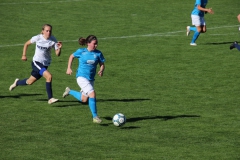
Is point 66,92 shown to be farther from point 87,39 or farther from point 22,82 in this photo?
point 87,39

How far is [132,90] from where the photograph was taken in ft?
70.8

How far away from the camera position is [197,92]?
21.1 m

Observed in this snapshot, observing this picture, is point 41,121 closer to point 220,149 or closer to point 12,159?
point 12,159

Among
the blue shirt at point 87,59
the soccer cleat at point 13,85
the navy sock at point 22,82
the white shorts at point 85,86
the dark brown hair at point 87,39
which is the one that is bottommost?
the soccer cleat at point 13,85

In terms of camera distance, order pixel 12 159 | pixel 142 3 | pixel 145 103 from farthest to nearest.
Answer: pixel 142 3, pixel 145 103, pixel 12 159

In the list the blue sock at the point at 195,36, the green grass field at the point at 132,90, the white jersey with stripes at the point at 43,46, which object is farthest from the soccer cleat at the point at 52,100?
the blue sock at the point at 195,36

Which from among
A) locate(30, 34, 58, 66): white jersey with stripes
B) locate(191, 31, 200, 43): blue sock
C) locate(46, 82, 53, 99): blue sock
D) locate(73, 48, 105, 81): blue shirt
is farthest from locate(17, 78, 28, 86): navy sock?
locate(191, 31, 200, 43): blue sock

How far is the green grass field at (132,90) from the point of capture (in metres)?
15.2

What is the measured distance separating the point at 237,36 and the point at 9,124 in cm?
1663

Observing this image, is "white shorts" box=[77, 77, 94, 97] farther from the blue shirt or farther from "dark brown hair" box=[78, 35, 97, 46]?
"dark brown hair" box=[78, 35, 97, 46]

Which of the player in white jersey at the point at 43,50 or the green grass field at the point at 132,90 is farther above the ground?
the player in white jersey at the point at 43,50

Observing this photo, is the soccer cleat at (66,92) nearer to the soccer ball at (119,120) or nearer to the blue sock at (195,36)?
the soccer ball at (119,120)

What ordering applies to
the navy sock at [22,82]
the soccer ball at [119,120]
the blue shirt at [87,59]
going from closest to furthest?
the soccer ball at [119,120] → the blue shirt at [87,59] → the navy sock at [22,82]

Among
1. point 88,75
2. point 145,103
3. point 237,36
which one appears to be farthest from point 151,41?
point 88,75
